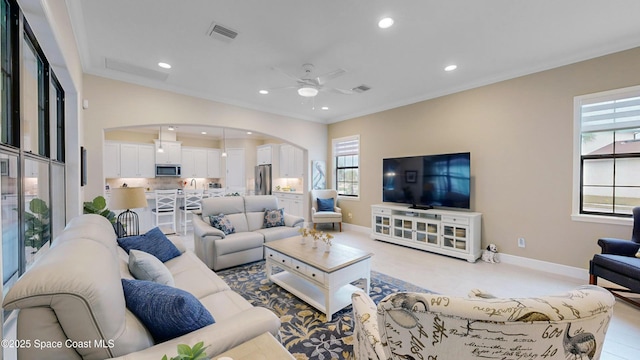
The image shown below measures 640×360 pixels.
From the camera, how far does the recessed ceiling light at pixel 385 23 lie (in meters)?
2.48

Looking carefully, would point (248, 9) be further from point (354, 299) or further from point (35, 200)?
point (354, 299)

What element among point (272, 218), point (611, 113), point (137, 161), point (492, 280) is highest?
point (611, 113)

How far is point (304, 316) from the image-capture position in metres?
2.37

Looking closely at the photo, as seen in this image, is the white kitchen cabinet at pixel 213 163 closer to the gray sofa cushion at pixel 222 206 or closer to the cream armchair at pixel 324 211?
the cream armchair at pixel 324 211

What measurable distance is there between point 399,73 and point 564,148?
2461 millimetres

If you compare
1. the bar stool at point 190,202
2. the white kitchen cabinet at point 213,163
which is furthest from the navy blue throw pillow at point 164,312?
the white kitchen cabinet at point 213,163

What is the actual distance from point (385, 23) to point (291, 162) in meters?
5.29

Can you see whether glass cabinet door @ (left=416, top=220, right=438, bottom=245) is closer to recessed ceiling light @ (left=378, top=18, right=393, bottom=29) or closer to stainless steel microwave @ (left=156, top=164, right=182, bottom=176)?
recessed ceiling light @ (left=378, top=18, right=393, bottom=29)

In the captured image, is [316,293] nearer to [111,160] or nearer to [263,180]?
[263,180]

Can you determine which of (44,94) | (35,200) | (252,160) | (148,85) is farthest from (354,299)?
(252,160)

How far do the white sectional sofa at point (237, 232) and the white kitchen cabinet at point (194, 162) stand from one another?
448 cm

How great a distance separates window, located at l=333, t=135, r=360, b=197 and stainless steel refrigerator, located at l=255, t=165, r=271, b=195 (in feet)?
8.28

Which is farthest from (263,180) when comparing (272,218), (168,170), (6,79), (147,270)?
(6,79)

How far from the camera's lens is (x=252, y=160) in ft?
28.5
